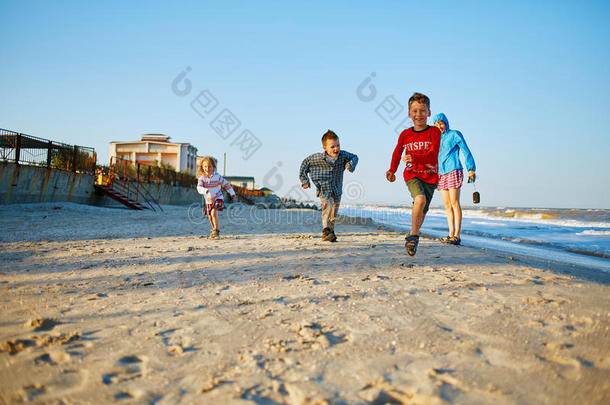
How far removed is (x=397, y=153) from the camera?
407 centimetres

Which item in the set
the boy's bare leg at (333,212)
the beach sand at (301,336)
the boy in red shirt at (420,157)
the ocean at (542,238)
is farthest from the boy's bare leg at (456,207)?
the beach sand at (301,336)

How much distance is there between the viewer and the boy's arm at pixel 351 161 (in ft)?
17.8

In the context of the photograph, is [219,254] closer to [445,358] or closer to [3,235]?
[445,358]

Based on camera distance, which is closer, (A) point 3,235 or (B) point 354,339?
(B) point 354,339

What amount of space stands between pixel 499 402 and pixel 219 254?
325 cm

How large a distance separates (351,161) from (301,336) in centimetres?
427

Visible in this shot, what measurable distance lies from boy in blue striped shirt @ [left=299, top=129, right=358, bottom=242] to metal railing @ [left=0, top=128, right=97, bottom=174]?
424 inches

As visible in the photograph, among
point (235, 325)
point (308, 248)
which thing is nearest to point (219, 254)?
point (308, 248)

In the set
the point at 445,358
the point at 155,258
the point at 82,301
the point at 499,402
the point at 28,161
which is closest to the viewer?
the point at 499,402

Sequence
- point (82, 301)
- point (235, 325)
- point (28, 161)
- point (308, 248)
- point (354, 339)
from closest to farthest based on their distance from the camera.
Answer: point (354, 339)
point (235, 325)
point (82, 301)
point (308, 248)
point (28, 161)

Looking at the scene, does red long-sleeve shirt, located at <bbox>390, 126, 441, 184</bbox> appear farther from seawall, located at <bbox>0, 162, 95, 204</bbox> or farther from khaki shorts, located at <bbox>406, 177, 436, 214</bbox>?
seawall, located at <bbox>0, 162, 95, 204</bbox>

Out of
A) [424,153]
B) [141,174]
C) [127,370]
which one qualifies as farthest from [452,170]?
[141,174]

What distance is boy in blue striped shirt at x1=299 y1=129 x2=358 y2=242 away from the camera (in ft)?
17.7

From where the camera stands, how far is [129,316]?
5.88 ft
